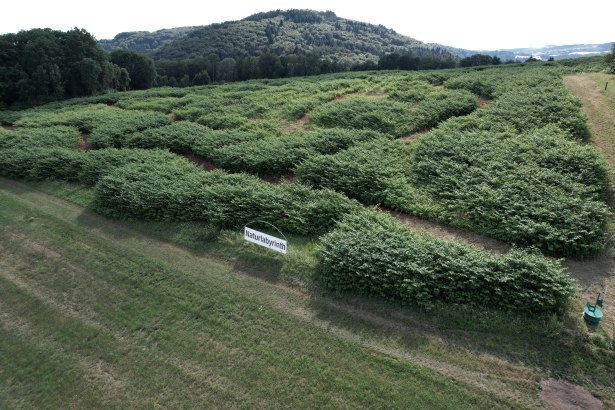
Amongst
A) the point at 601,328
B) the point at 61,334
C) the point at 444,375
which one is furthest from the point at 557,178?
the point at 61,334

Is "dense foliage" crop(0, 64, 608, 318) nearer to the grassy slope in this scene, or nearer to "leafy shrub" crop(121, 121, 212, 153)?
"leafy shrub" crop(121, 121, 212, 153)

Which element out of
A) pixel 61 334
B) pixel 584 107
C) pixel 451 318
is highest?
pixel 584 107

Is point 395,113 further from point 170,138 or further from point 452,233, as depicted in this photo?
point 170,138

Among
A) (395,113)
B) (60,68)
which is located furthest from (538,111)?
(60,68)

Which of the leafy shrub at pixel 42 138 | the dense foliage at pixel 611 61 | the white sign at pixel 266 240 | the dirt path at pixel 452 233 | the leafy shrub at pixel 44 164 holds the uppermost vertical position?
the dense foliage at pixel 611 61

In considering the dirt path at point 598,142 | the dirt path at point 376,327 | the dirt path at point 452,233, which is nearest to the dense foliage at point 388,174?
the dirt path at point 452,233

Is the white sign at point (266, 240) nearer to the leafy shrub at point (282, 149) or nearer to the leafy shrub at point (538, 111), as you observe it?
the leafy shrub at point (282, 149)

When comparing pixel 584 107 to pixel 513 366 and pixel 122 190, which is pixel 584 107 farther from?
pixel 122 190
